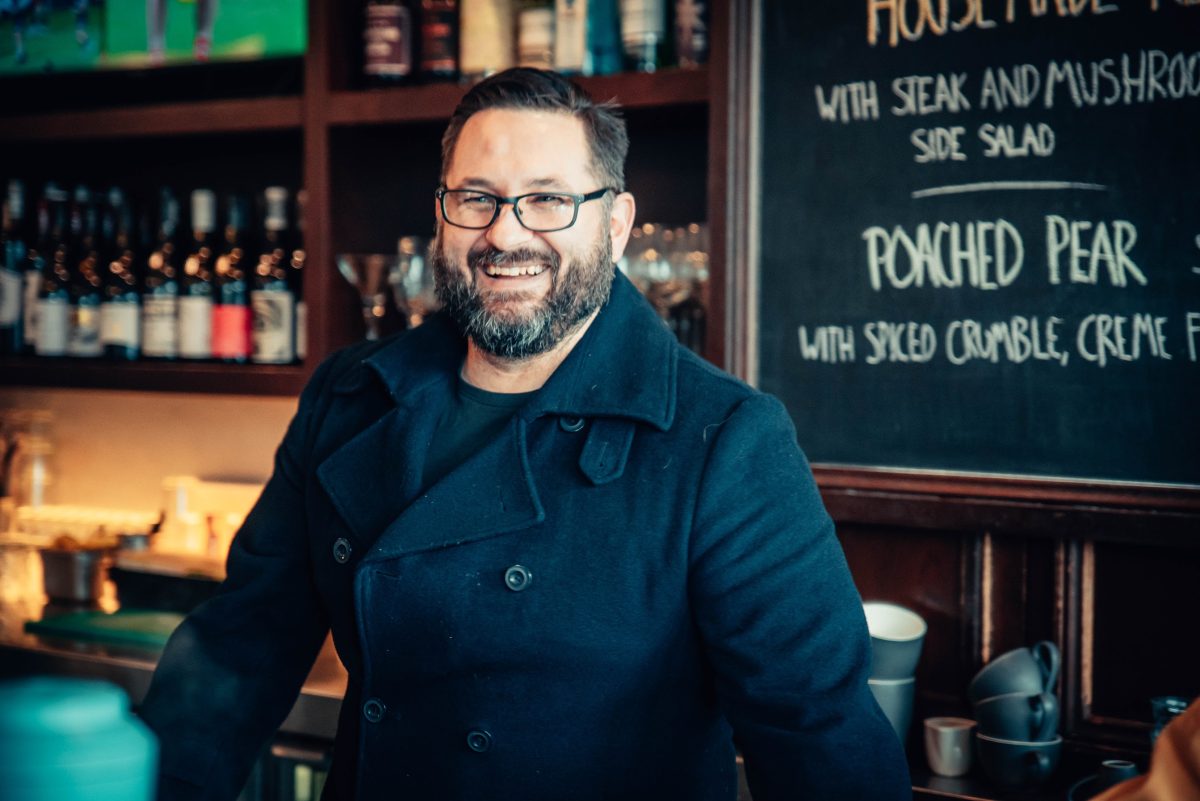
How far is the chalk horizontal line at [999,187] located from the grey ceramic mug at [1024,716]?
2.35ft

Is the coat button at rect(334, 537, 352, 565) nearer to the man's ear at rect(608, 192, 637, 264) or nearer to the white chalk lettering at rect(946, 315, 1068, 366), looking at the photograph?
the man's ear at rect(608, 192, 637, 264)

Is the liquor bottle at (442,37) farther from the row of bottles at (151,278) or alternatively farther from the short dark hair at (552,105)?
the short dark hair at (552,105)

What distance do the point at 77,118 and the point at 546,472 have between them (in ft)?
5.25

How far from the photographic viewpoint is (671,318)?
2.08 m

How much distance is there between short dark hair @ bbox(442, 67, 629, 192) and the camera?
4.58ft

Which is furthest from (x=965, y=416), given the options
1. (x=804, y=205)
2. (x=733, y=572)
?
(x=733, y=572)

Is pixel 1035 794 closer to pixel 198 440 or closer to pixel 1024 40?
pixel 1024 40

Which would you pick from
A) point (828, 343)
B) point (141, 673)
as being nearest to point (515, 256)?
point (828, 343)

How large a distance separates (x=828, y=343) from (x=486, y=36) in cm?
81

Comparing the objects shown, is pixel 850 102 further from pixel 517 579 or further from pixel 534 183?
pixel 517 579

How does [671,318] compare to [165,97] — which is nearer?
[671,318]

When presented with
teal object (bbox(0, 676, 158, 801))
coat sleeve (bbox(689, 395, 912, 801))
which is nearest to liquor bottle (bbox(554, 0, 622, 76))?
coat sleeve (bbox(689, 395, 912, 801))

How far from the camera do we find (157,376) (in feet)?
7.72

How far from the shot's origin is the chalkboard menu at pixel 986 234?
1693mm
